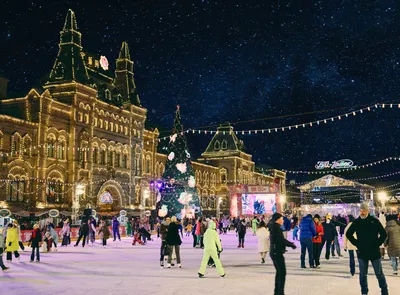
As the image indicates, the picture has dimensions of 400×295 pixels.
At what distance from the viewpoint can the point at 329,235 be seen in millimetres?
16797

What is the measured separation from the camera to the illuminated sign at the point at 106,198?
50.8 m

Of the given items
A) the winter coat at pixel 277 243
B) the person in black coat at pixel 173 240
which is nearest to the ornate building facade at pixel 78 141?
the person in black coat at pixel 173 240

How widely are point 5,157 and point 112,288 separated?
103ft

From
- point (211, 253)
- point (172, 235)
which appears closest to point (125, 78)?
point (172, 235)

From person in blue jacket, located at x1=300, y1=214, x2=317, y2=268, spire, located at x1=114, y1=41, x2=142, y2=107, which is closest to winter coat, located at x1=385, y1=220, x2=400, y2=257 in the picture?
person in blue jacket, located at x1=300, y1=214, x2=317, y2=268

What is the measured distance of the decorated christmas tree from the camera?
166 ft

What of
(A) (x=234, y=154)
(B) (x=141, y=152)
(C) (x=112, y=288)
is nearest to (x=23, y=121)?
(B) (x=141, y=152)

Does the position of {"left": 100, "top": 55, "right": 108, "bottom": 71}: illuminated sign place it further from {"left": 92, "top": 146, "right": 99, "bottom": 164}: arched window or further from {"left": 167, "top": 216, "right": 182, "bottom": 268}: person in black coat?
{"left": 167, "top": 216, "right": 182, "bottom": 268}: person in black coat

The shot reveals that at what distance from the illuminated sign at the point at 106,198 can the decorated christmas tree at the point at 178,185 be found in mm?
5372

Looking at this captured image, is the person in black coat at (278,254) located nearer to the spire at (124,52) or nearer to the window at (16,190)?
the window at (16,190)

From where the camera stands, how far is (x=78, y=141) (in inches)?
1847

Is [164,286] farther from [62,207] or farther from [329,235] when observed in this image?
[62,207]

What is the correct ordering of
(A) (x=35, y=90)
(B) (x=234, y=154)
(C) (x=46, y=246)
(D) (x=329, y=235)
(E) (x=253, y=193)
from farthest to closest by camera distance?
(B) (x=234, y=154) < (E) (x=253, y=193) < (A) (x=35, y=90) < (C) (x=46, y=246) < (D) (x=329, y=235)

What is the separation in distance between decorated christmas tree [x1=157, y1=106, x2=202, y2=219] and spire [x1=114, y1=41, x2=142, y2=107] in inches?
348
